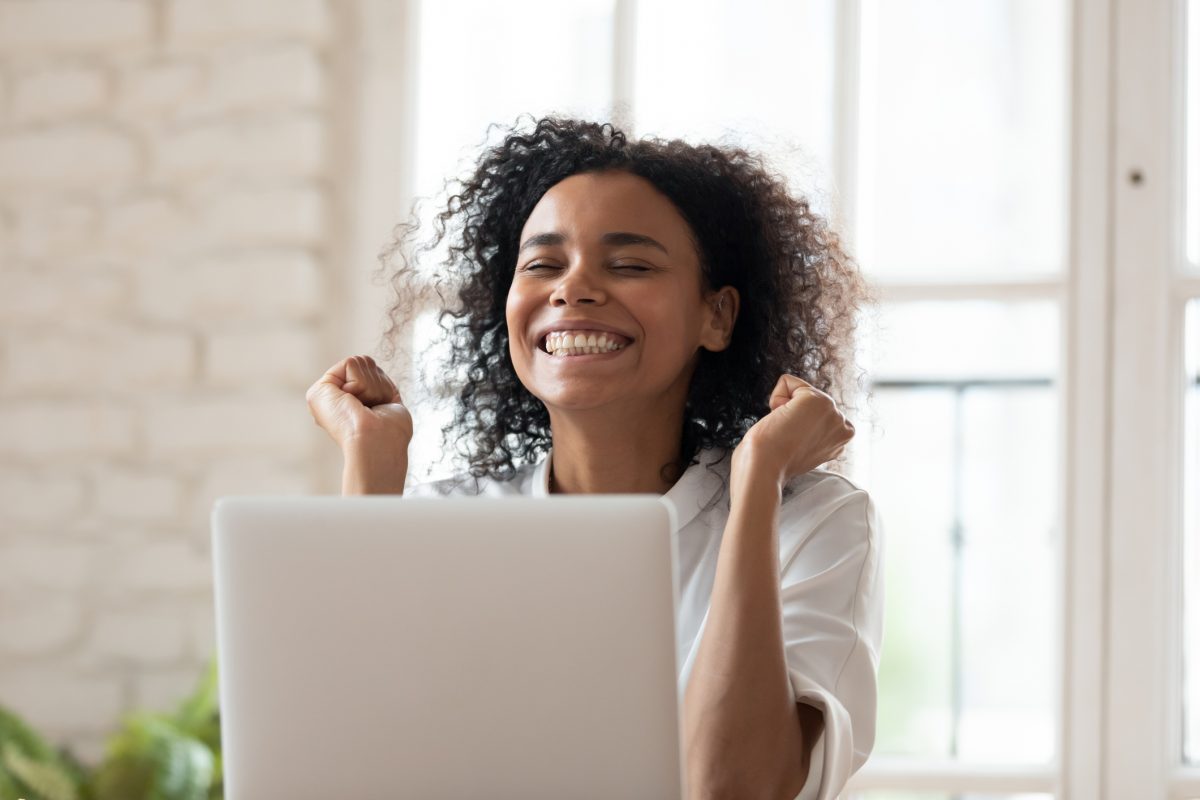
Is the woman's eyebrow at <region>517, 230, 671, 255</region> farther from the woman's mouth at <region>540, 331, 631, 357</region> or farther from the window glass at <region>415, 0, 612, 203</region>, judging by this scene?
the window glass at <region>415, 0, 612, 203</region>

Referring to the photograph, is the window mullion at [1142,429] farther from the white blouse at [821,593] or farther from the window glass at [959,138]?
the white blouse at [821,593]

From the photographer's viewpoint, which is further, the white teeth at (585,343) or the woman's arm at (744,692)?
the white teeth at (585,343)

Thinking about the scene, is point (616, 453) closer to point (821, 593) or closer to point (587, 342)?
point (587, 342)

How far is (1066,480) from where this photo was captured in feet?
7.45

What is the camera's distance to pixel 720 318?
1.85 meters

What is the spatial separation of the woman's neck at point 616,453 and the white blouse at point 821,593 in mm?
61

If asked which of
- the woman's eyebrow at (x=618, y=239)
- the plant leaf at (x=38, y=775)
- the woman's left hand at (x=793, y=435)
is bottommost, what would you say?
the plant leaf at (x=38, y=775)

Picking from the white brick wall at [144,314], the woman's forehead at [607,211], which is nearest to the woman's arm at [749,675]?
the woman's forehead at [607,211]

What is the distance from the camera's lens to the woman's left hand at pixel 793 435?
1462mm

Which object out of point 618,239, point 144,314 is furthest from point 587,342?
point 144,314

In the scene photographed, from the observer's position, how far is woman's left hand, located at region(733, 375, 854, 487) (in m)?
1.46

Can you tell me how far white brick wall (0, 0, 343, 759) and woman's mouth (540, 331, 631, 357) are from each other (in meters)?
0.91

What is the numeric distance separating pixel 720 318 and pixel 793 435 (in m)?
0.40

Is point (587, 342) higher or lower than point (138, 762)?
higher
